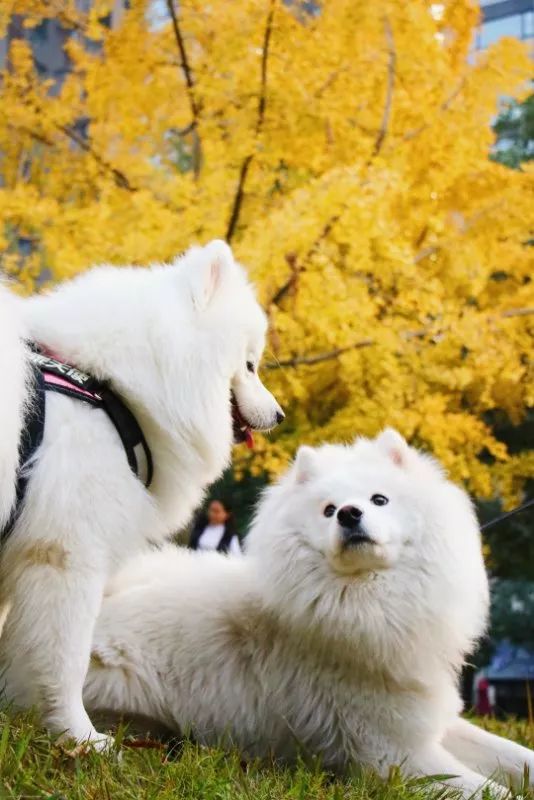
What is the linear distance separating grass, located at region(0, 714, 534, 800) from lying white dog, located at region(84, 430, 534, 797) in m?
0.32

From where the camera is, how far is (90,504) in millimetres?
2910

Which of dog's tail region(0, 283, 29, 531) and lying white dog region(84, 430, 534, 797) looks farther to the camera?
lying white dog region(84, 430, 534, 797)

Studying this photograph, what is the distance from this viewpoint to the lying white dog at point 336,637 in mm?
3379

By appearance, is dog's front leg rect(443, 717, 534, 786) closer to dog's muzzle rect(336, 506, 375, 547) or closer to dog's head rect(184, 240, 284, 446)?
dog's muzzle rect(336, 506, 375, 547)

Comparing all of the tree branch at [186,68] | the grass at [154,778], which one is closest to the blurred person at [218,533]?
the tree branch at [186,68]

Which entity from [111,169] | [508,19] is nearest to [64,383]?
[111,169]

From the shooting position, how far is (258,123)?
8.24m

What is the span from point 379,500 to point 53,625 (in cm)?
133

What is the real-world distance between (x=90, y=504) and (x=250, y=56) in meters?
6.25

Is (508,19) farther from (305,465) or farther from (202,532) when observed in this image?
(305,465)

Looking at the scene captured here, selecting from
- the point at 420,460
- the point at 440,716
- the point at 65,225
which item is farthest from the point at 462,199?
the point at 440,716

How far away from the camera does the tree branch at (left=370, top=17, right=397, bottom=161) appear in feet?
28.8

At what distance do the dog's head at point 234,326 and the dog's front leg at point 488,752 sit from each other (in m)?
1.46

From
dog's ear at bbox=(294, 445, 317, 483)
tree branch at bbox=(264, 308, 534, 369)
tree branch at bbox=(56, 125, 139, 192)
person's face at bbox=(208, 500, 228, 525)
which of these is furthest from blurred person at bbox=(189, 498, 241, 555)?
dog's ear at bbox=(294, 445, 317, 483)
